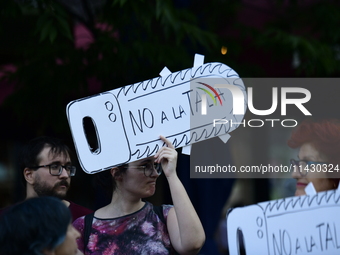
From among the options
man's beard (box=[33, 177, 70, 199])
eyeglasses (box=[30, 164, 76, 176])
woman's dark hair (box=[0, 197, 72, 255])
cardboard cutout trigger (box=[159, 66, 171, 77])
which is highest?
cardboard cutout trigger (box=[159, 66, 171, 77])

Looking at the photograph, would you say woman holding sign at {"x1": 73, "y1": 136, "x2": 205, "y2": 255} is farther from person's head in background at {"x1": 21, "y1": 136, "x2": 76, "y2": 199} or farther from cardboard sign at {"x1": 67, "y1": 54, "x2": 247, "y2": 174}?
person's head in background at {"x1": 21, "y1": 136, "x2": 76, "y2": 199}

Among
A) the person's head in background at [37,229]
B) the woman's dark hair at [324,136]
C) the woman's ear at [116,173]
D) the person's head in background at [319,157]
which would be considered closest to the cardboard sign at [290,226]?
the person's head in background at [319,157]

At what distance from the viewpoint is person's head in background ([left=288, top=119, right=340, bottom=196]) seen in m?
2.47

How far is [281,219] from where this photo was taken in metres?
2.45

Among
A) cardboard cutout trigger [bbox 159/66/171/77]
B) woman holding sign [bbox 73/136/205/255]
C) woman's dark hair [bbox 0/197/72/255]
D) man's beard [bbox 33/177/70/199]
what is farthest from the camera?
man's beard [bbox 33/177/70/199]

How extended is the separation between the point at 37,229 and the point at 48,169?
3.77ft

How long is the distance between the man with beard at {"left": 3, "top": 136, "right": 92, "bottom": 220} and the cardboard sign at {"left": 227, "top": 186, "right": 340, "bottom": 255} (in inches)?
35.8

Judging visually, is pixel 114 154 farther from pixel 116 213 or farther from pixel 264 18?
pixel 264 18

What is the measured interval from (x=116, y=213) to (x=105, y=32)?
2.42m

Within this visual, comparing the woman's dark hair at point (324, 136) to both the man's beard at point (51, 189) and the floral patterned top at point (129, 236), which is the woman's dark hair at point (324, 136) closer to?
the floral patterned top at point (129, 236)

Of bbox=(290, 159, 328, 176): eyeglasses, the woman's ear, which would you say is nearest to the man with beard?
the woman's ear

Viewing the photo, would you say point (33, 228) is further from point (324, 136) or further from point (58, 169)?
point (324, 136)

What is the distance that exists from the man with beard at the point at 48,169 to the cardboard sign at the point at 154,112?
40 cm

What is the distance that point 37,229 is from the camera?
5.90ft
